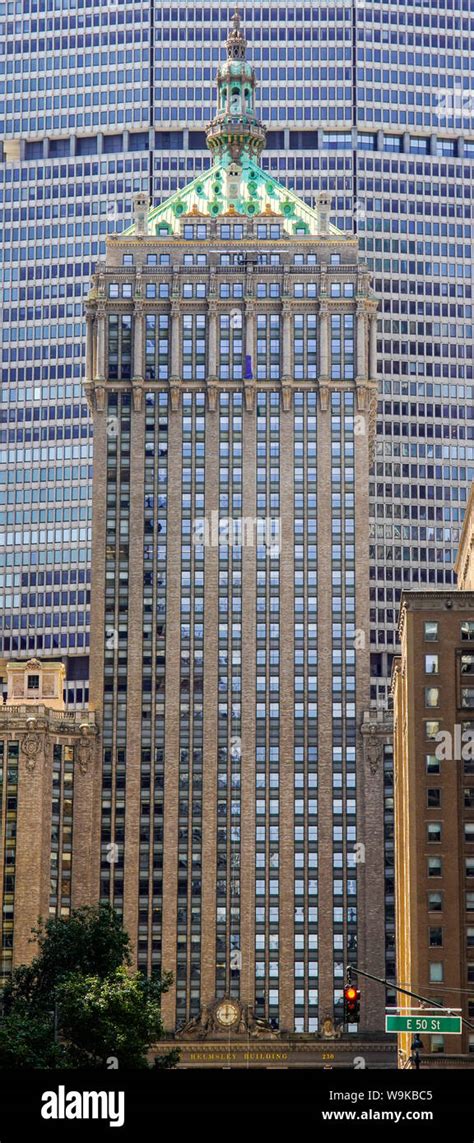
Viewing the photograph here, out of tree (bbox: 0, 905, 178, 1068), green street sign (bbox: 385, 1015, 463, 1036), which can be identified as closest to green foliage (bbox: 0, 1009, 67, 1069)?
tree (bbox: 0, 905, 178, 1068)

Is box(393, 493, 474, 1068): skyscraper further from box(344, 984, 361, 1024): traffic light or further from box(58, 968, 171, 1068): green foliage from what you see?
box(344, 984, 361, 1024): traffic light

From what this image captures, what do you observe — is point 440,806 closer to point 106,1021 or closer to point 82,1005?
point 106,1021

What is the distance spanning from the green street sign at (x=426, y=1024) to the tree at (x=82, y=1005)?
6016 centimetres

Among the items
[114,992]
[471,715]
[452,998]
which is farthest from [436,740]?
[114,992]

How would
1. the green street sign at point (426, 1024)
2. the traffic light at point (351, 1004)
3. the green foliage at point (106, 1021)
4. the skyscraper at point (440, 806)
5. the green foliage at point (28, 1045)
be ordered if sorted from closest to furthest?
the traffic light at point (351, 1004)
the green street sign at point (426, 1024)
the green foliage at point (28, 1045)
the green foliage at point (106, 1021)
the skyscraper at point (440, 806)

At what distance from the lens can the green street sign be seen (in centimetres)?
8912

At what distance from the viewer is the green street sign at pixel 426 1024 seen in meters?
89.1

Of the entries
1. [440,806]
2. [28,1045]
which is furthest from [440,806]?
[28,1045]

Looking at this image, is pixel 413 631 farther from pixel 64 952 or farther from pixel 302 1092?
pixel 302 1092

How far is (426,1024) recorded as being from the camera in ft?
298

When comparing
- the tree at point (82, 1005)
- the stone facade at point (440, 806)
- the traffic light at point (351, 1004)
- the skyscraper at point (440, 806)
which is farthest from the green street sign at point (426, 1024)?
the skyscraper at point (440, 806)

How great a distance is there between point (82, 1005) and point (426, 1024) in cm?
7485

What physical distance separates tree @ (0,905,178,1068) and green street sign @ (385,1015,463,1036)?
60.2 m

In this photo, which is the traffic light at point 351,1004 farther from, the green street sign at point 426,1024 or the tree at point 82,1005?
the tree at point 82,1005
